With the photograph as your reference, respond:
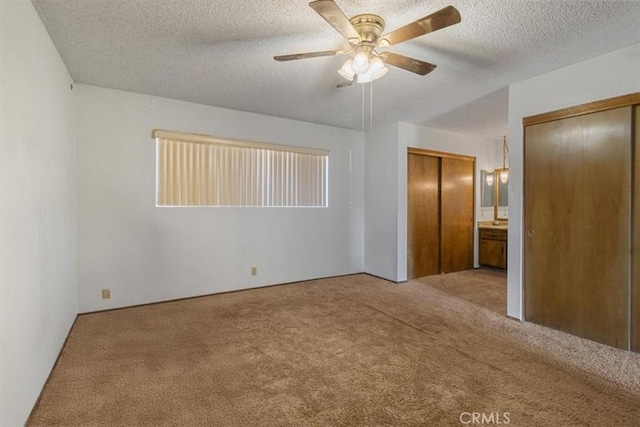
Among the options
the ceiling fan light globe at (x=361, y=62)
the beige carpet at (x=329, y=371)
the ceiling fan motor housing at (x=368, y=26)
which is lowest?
the beige carpet at (x=329, y=371)

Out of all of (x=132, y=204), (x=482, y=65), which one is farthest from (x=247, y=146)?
(x=482, y=65)

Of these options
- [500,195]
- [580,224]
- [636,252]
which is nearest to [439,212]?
[500,195]

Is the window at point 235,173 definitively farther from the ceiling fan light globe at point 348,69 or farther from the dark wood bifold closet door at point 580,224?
the dark wood bifold closet door at point 580,224

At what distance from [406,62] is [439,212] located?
351 cm

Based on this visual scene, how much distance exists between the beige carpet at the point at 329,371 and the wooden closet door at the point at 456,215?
2079 millimetres

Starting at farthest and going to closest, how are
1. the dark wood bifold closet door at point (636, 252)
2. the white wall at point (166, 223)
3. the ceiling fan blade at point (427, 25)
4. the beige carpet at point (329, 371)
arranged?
the white wall at point (166, 223), the dark wood bifold closet door at point (636, 252), the beige carpet at point (329, 371), the ceiling fan blade at point (427, 25)

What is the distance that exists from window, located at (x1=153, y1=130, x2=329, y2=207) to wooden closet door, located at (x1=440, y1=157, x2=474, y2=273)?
208cm

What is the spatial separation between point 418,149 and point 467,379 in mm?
3584

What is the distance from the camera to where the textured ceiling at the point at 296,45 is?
201 centimetres

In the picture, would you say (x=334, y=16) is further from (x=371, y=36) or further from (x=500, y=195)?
(x=500, y=195)

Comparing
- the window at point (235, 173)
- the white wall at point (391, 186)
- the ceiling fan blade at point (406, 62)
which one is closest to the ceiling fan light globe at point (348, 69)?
the ceiling fan blade at point (406, 62)

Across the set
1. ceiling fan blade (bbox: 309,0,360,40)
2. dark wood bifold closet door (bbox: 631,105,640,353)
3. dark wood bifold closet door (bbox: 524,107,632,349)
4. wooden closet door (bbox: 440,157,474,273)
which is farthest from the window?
dark wood bifold closet door (bbox: 631,105,640,353)

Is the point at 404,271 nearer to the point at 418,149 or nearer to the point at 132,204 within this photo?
the point at 418,149

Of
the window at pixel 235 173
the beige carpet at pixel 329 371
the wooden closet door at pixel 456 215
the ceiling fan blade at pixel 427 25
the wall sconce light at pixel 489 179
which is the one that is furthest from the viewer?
the wall sconce light at pixel 489 179
